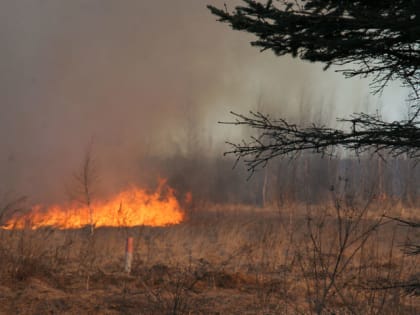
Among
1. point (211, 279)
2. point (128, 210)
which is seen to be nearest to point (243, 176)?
point (128, 210)

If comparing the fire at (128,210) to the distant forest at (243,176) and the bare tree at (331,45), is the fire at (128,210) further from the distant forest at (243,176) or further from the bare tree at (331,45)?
the bare tree at (331,45)

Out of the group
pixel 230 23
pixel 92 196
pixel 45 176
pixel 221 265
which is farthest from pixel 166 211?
pixel 230 23

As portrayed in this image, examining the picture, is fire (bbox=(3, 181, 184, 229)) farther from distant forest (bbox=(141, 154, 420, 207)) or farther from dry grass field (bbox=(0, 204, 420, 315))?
dry grass field (bbox=(0, 204, 420, 315))

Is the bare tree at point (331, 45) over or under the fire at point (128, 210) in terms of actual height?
over

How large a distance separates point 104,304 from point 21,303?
3.34ft

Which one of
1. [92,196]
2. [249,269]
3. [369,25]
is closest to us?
[369,25]

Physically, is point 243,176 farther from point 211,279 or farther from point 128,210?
point 211,279

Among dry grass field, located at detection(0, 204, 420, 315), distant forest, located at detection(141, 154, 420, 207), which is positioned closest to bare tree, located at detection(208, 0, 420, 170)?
dry grass field, located at detection(0, 204, 420, 315)

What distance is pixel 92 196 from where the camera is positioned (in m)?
19.1

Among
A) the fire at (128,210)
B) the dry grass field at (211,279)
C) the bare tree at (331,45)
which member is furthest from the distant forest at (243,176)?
the bare tree at (331,45)

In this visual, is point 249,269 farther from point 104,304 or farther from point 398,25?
point 398,25

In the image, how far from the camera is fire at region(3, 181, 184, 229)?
16719 mm

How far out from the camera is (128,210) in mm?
17500

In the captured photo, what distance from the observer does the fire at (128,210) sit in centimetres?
1672
